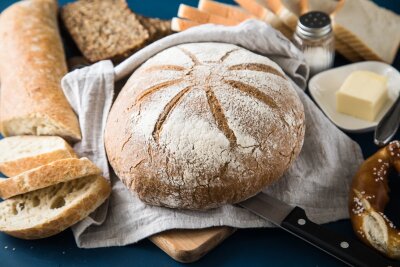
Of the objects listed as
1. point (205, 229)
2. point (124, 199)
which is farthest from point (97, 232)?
point (205, 229)

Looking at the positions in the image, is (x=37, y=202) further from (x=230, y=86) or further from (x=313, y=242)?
(x=313, y=242)

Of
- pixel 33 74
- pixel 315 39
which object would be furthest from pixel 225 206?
pixel 33 74

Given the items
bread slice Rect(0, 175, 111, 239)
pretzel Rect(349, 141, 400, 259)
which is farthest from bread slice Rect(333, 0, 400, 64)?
bread slice Rect(0, 175, 111, 239)

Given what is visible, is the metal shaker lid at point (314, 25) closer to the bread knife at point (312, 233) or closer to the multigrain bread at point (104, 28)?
the multigrain bread at point (104, 28)

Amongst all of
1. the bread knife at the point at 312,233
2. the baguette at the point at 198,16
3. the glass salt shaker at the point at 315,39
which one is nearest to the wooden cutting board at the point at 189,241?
the bread knife at the point at 312,233

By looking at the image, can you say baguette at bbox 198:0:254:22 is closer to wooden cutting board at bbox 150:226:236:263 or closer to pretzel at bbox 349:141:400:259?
pretzel at bbox 349:141:400:259

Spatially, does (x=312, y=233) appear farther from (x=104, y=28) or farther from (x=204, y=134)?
(x=104, y=28)
